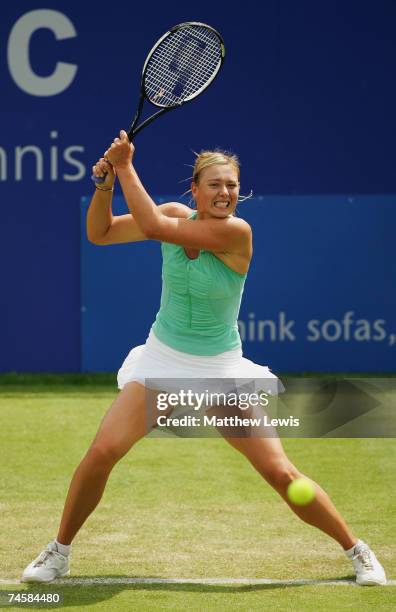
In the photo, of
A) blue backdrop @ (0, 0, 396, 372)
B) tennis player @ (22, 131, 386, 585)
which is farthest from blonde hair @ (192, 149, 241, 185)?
blue backdrop @ (0, 0, 396, 372)

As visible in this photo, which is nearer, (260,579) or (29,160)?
(260,579)

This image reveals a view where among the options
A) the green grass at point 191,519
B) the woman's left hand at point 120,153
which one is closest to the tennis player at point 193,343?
the woman's left hand at point 120,153

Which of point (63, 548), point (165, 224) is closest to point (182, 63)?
point (165, 224)

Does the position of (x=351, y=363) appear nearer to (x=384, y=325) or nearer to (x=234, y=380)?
(x=384, y=325)

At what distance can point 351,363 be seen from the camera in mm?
10086

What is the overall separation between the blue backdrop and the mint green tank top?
5.14 metres

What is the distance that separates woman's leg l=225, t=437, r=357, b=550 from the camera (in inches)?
183

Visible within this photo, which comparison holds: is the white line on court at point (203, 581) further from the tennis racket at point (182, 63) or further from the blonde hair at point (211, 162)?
the tennis racket at point (182, 63)

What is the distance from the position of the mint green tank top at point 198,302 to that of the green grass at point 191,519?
0.91 meters

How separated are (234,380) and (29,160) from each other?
5707mm

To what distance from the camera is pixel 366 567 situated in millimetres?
4746

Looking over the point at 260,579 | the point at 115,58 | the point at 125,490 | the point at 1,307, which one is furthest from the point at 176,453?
the point at 115,58

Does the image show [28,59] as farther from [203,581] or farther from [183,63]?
[203,581]

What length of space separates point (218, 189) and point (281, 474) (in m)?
1.07
